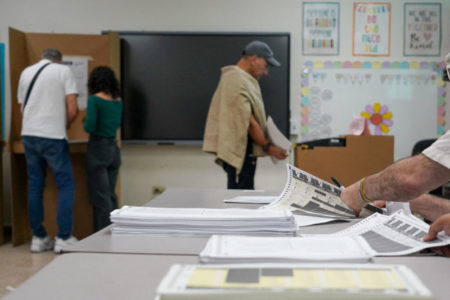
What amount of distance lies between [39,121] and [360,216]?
98.9 inches

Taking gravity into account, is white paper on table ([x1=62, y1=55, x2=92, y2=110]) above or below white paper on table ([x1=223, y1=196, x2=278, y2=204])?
above

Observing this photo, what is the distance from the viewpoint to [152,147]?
13.4ft

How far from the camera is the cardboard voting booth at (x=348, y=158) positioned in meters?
2.78

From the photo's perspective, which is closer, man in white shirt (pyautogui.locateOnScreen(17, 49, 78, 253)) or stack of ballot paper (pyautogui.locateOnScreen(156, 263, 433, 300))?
stack of ballot paper (pyautogui.locateOnScreen(156, 263, 433, 300))

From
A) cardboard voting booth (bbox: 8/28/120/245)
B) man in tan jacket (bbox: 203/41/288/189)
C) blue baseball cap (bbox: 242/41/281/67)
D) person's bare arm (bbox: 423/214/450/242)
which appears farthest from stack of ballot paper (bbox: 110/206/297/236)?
cardboard voting booth (bbox: 8/28/120/245)

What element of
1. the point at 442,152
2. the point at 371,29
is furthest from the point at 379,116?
the point at 442,152

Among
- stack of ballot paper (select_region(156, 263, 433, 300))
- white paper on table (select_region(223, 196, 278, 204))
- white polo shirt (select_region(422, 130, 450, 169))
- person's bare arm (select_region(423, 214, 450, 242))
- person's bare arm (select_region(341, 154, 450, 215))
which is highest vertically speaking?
white polo shirt (select_region(422, 130, 450, 169))

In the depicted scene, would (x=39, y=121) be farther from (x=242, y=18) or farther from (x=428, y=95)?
(x=428, y=95)

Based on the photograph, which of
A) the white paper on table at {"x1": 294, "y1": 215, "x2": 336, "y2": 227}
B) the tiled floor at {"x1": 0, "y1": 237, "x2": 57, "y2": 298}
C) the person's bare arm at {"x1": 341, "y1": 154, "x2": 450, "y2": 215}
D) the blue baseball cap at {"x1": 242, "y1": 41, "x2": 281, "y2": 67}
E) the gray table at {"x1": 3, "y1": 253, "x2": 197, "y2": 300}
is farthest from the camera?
the blue baseball cap at {"x1": 242, "y1": 41, "x2": 281, "y2": 67}

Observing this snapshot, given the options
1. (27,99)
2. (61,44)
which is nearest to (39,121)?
(27,99)

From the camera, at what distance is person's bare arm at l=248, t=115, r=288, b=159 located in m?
2.87

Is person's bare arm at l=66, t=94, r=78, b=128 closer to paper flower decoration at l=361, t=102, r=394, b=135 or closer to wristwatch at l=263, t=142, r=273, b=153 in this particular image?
wristwatch at l=263, t=142, r=273, b=153

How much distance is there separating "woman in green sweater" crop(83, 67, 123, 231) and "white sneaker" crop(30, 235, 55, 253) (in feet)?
1.41

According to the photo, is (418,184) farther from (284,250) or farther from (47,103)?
(47,103)
